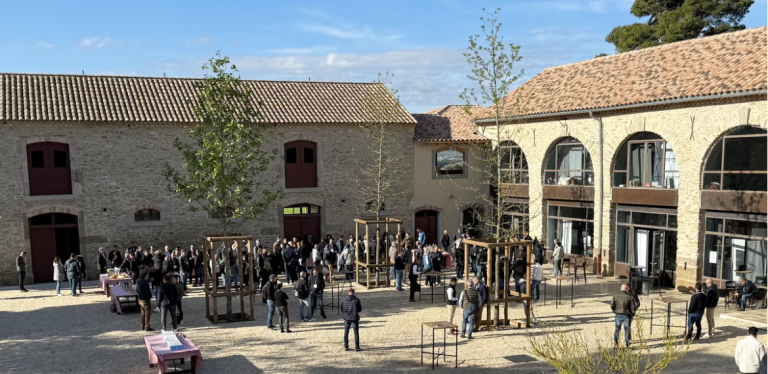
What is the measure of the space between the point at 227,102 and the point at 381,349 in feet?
24.9

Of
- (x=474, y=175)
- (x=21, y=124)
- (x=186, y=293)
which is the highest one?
(x=21, y=124)

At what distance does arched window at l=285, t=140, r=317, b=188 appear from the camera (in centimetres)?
2355

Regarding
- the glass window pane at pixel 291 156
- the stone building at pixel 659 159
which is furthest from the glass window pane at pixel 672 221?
the glass window pane at pixel 291 156

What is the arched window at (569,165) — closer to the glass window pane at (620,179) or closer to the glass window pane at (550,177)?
the glass window pane at (550,177)

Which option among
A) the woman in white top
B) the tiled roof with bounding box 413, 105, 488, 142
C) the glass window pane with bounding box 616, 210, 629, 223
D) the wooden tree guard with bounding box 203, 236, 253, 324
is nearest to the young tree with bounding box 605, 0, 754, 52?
the tiled roof with bounding box 413, 105, 488, 142

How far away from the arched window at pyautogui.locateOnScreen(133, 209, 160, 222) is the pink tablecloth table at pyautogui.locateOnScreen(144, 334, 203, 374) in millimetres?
11271

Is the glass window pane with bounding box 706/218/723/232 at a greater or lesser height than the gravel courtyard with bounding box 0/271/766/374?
greater

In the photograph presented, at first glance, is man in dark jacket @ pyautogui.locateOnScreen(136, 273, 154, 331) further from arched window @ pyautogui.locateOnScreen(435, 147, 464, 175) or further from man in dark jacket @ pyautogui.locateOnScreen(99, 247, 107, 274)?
arched window @ pyautogui.locateOnScreen(435, 147, 464, 175)

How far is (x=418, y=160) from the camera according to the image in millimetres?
25672

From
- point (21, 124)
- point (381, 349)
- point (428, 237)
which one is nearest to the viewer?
point (381, 349)

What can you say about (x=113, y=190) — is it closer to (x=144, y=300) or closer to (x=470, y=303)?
(x=144, y=300)

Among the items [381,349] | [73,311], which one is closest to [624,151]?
[381,349]

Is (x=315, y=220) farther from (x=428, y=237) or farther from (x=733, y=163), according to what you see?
(x=733, y=163)

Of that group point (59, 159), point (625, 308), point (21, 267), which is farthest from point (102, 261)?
point (625, 308)
